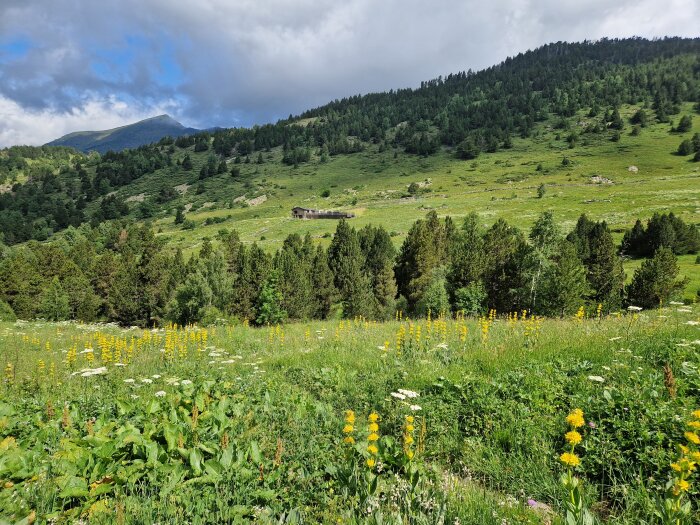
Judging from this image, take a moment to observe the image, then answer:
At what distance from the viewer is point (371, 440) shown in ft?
13.2

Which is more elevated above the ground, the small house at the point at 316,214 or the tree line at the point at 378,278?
the small house at the point at 316,214

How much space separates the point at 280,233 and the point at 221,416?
9870cm

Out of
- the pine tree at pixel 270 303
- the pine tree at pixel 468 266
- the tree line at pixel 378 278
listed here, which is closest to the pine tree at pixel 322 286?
the tree line at pixel 378 278

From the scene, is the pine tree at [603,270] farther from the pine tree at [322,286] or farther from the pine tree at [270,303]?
the pine tree at [270,303]

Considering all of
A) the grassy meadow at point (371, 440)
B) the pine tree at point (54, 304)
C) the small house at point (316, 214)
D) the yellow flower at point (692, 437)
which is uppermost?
the small house at point (316, 214)

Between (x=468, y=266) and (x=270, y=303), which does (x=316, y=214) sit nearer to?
(x=270, y=303)

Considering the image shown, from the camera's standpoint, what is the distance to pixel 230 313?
46906 mm

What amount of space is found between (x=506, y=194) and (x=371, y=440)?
438 ft

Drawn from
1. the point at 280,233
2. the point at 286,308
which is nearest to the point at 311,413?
the point at 286,308

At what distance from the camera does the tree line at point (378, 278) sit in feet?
114

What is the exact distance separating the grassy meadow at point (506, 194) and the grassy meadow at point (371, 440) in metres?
47.8

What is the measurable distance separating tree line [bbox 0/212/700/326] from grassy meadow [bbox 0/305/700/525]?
22959 mm

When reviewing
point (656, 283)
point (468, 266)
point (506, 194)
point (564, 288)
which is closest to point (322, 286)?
point (468, 266)

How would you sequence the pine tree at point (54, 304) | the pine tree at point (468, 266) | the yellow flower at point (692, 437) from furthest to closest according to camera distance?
the pine tree at point (54, 304) < the pine tree at point (468, 266) < the yellow flower at point (692, 437)
